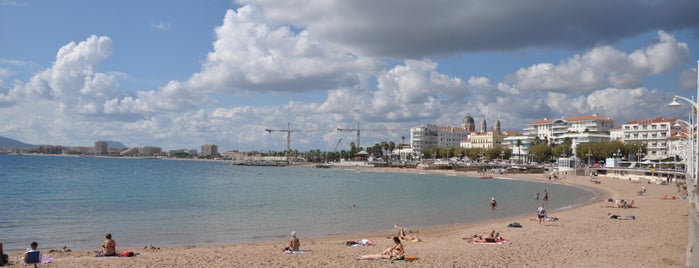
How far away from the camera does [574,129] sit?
470 feet

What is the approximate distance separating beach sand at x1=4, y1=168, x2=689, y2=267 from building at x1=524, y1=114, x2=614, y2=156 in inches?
4069

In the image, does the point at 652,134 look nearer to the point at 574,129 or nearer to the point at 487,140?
the point at 574,129

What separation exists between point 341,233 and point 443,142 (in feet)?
575

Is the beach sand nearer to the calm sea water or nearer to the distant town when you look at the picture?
the calm sea water

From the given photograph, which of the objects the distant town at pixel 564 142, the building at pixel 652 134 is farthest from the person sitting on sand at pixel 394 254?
the building at pixel 652 134

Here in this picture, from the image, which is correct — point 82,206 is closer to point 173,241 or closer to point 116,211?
point 116,211

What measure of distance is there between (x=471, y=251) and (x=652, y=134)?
114 metres

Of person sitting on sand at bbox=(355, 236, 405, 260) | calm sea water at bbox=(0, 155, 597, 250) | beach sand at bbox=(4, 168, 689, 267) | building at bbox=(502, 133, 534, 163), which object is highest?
building at bbox=(502, 133, 534, 163)

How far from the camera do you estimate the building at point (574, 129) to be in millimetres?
130875

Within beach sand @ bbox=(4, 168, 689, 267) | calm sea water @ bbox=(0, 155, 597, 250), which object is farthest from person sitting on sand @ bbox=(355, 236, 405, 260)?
calm sea water @ bbox=(0, 155, 597, 250)

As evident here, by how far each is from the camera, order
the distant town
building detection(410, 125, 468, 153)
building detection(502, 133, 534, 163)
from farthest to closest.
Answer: building detection(410, 125, 468, 153) < building detection(502, 133, 534, 163) < the distant town

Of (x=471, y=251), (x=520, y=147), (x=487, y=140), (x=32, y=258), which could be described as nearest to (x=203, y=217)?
(x=32, y=258)

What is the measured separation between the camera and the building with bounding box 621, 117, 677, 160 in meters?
109

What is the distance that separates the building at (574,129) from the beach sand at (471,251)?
4069 inches
